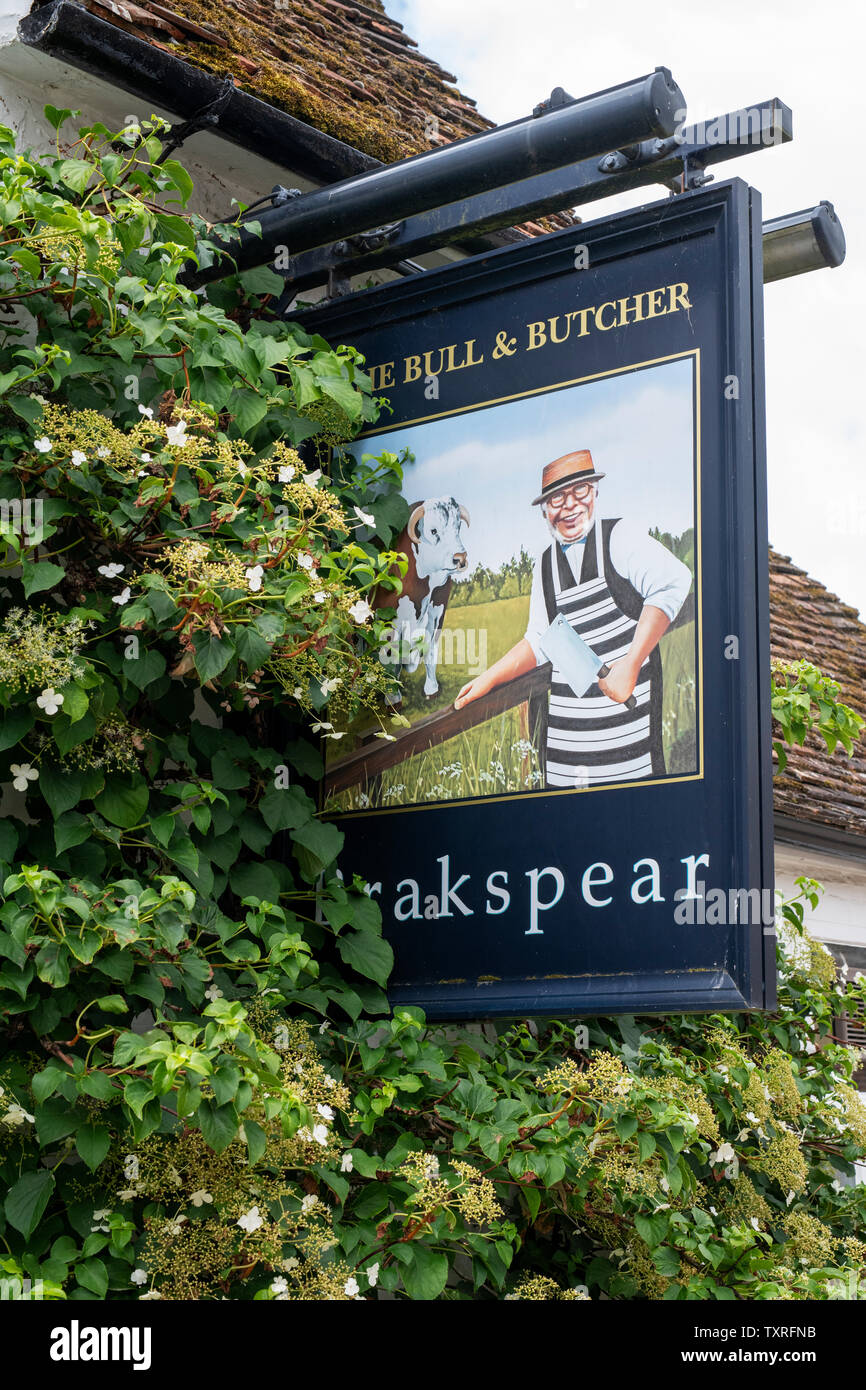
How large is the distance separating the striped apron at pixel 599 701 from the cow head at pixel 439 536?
303 millimetres

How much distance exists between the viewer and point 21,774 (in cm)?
304

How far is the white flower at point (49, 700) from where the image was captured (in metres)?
2.91

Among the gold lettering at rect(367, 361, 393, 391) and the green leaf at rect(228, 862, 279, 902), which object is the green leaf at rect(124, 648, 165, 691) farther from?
the gold lettering at rect(367, 361, 393, 391)

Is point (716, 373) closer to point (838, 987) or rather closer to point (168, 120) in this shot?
point (168, 120)

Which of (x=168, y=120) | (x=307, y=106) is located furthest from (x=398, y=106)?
(x=168, y=120)

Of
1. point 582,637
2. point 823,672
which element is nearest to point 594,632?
point 582,637

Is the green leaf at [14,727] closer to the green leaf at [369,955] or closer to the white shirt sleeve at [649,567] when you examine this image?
the green leaf at [369,955]

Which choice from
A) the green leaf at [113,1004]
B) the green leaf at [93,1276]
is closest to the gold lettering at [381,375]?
the green leaf at [113,1004]

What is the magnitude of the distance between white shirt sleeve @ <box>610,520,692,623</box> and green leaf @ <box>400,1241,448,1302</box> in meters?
1.54

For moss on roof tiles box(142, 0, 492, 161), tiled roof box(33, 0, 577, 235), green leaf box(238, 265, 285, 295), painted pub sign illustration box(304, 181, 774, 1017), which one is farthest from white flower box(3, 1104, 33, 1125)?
moss on roof tiles box(142, 0, 492, 161)

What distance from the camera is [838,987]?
5746 mm

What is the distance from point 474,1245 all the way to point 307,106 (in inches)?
132

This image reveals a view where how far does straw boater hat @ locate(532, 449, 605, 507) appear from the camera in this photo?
3.23 meters

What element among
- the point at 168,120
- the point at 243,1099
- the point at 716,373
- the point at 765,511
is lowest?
the point at 243,1099
